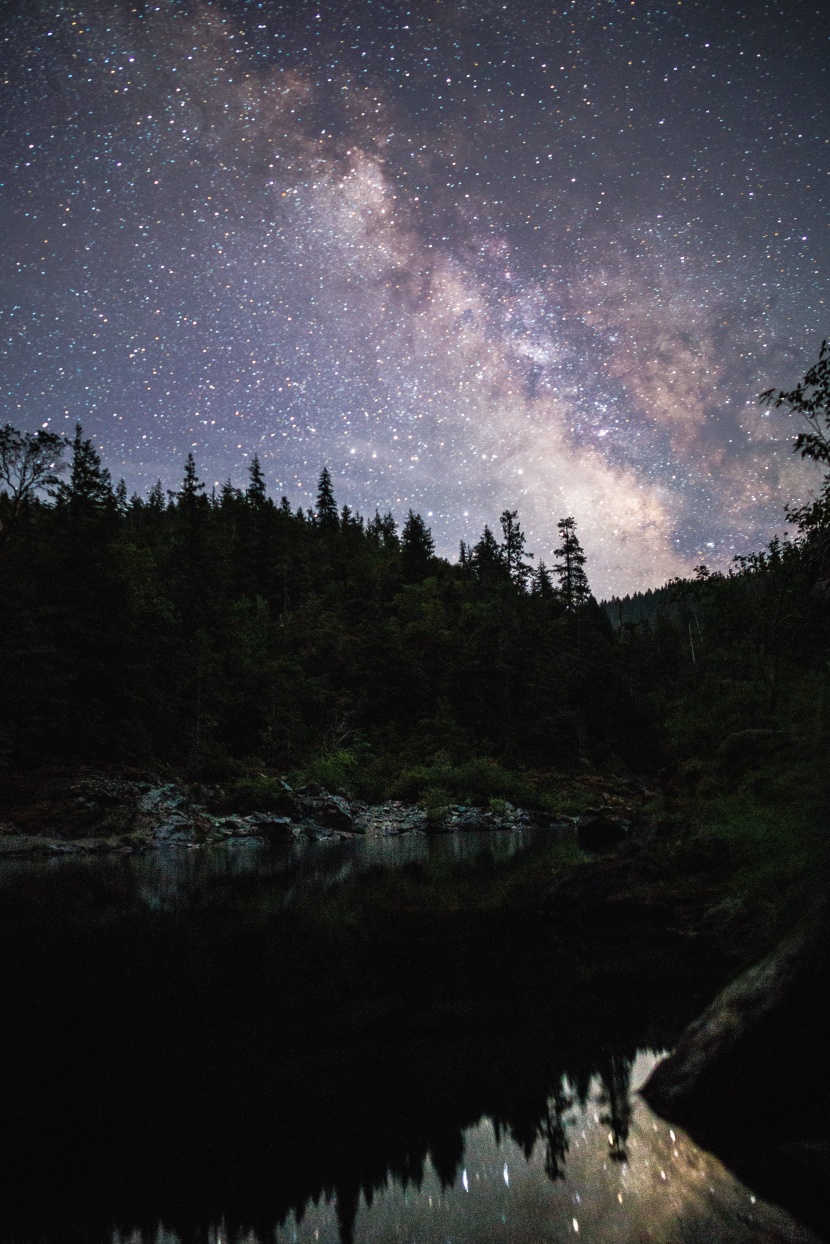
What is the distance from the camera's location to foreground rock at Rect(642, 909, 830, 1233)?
12.6ft

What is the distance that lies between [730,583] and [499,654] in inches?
1512

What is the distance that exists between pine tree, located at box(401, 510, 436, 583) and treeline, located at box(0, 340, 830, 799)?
29 centimetres

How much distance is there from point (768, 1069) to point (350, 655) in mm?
51317

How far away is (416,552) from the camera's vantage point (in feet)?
253

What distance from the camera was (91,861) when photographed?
19.2 metres

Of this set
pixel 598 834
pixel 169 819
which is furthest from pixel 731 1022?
pixel 169 819

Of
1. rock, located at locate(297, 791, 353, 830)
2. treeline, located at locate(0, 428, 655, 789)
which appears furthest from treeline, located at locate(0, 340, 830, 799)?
rock, located at locate(297, 791, 353, 830)

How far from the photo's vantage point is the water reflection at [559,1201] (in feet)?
10.7

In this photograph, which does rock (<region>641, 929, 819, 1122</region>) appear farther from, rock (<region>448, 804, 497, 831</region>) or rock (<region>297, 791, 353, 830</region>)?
rock (<region>448, 804, 497, 831</region>)

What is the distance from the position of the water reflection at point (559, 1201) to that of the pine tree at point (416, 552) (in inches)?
2743

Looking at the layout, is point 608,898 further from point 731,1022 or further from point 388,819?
point 388,819

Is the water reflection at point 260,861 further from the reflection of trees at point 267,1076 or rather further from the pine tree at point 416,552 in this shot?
the pine tree at point 416,552

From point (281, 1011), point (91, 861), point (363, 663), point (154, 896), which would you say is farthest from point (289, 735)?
point (281, 1011)

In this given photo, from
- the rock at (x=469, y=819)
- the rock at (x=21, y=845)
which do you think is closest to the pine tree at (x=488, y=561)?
the rock at (x=469, y=819)
